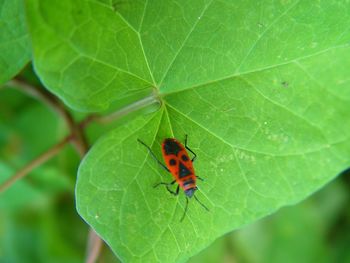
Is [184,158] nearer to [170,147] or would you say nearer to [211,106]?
[170,147]

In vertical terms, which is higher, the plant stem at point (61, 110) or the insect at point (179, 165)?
the plant stem at point (61, 110)

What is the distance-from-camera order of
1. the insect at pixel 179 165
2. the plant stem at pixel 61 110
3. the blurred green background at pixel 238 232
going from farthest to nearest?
the blurred green background at pixel 238 232 → the plant stem at pixel 61 110 → the insect at pixel 179 165

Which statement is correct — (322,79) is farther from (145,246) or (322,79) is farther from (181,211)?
(145,246)

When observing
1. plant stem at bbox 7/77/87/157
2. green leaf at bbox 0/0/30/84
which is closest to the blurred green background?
plant stem at bbox 7/77/87/157

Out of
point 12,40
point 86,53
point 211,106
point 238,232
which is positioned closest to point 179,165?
point 211,106

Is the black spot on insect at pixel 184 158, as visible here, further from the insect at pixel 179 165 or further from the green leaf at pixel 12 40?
the green leaf at pixel 12 40

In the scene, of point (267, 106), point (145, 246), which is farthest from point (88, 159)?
point (267, 106)

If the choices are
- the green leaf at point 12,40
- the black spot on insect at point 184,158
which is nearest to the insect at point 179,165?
the black spot on insect at point 184,158
